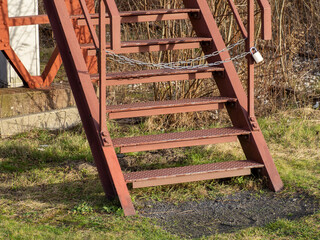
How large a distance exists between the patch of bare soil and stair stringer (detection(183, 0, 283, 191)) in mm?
245

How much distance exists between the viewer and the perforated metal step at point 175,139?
17.2ft

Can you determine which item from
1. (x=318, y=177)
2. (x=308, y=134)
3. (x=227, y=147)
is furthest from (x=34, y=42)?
(x=318, y=177)

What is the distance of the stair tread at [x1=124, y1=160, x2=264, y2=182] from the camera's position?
509 centimetres

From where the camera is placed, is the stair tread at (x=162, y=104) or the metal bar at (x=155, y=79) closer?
the stair tread at (x=162, y=104)

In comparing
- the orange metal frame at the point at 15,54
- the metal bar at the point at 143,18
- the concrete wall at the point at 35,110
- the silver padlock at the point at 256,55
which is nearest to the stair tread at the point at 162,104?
the silver padlock at the point at 256,55

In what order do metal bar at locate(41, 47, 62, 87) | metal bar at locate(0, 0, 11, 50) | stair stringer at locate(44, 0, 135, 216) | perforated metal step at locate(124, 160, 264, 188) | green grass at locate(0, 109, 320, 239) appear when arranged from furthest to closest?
metal bar at locate(41, 47, 62, 87) < metal bar at locate(0, 0, 11, 50) < perforated metal step at locate(124, 160, 264, 188) < stair stringer at locate(44, 0, 135, 216) < green grass at locate(0, 109, 320, 239)

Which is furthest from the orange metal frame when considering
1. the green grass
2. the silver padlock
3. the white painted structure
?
the silver padlock

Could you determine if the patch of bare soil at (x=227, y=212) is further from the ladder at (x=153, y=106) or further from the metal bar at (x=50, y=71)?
the metal bar at (x=50, y=71)

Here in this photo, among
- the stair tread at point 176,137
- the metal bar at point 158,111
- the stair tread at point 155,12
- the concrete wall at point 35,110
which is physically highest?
the stair tread at point 155,12

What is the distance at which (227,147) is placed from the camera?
6512 mm

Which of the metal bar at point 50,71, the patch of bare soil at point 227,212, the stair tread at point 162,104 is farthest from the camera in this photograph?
the metal bar at point 50,71

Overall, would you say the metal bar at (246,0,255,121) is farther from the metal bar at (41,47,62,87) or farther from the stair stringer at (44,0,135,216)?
the metal bar at (41,47,62,87)

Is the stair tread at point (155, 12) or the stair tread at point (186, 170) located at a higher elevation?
the stair tread at point (155, 12)

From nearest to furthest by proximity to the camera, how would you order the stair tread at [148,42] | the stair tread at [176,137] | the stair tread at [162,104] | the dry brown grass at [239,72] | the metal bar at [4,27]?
1. the stair tread at [176,137]
2. the stair tread at [162,104]
3. the stair tread at [148,42]
4. the metal bar at [4,27]
5. the dry brown grass at [239,72]
